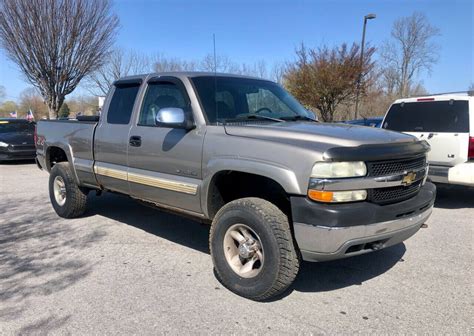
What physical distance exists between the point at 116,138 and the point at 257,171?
2.19m

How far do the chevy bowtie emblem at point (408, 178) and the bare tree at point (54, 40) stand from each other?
59.6 ft

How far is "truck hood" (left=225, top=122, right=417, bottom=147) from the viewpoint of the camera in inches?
128

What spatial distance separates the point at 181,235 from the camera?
5.40 m

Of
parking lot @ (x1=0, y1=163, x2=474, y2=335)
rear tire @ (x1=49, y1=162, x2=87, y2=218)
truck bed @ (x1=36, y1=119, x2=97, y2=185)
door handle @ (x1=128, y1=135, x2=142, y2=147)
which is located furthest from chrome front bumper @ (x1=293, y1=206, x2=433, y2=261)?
rear tire @ (x1=49, y1=162, x2=87, y2=218)

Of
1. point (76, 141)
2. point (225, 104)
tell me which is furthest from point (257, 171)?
point (76, 141)

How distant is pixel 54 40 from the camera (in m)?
18.5

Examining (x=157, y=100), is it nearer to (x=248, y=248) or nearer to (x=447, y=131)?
(x=248, y=248)

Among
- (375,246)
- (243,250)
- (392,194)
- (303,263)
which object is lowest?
(303,263)

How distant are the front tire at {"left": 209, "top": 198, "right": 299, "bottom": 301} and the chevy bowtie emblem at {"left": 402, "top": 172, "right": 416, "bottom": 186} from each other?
1013mm

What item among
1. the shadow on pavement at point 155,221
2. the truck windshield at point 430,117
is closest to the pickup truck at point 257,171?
the shadow on pavement at point 155,221

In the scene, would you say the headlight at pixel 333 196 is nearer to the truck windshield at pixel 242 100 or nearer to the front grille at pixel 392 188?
the front grille at pixel 392 188

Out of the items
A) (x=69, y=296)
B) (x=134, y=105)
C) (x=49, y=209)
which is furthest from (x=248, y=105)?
(x=49, y=209)

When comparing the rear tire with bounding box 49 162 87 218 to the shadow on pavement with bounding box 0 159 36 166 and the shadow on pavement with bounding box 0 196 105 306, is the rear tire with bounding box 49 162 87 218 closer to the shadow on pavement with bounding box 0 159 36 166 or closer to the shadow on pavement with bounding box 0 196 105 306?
the shadow on pavement with bounding box 0 196 105 306

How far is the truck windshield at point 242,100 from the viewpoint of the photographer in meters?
4.12
